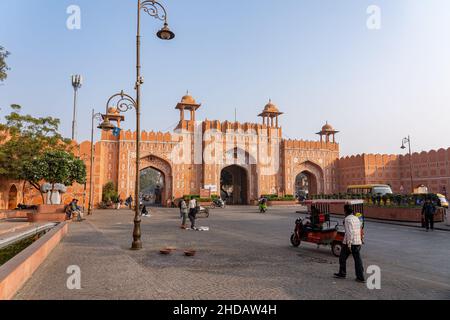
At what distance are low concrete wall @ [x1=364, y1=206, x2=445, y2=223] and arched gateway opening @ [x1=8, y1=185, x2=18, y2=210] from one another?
27.2 m

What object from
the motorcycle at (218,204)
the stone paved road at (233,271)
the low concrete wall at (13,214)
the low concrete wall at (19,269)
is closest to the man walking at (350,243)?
the stone paved road at (233,271)

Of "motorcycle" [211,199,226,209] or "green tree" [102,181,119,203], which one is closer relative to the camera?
"green tree" [102,181,119,203]

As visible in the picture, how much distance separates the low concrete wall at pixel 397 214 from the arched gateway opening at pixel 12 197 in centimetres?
2717

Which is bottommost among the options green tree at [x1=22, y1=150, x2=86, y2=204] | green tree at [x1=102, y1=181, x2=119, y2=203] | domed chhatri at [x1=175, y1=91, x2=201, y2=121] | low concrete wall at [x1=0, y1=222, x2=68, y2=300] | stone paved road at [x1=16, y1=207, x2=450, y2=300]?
stone paved road at [x1=16, y1=207, x2=450, y2=300]

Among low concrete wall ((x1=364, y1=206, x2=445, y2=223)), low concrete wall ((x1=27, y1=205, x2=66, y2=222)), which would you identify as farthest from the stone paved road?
low concrete wall ((x1=27, y1=205, x2=66, y2=222))

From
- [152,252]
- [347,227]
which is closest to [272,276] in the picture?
[347,227]

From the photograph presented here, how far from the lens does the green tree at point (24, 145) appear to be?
18984mm

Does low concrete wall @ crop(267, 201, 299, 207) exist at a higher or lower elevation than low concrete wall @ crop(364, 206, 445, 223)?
lower

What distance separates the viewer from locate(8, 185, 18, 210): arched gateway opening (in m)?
25.1

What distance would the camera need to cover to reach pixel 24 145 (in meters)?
20.4

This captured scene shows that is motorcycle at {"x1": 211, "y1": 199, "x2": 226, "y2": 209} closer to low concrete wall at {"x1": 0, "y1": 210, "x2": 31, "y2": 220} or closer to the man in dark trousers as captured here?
low concrete wall at {"x1": 0, "y1": 210, "x2": 31, "y2": 220}

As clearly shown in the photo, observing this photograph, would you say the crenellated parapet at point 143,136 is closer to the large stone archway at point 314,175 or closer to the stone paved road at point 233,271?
the large stone archway at point 314,175

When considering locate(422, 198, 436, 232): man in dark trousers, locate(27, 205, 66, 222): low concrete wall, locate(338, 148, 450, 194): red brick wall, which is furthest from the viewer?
locate(338, 148, 450, 194): red brick wall

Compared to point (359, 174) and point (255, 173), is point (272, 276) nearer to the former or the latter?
point (255, 173)
